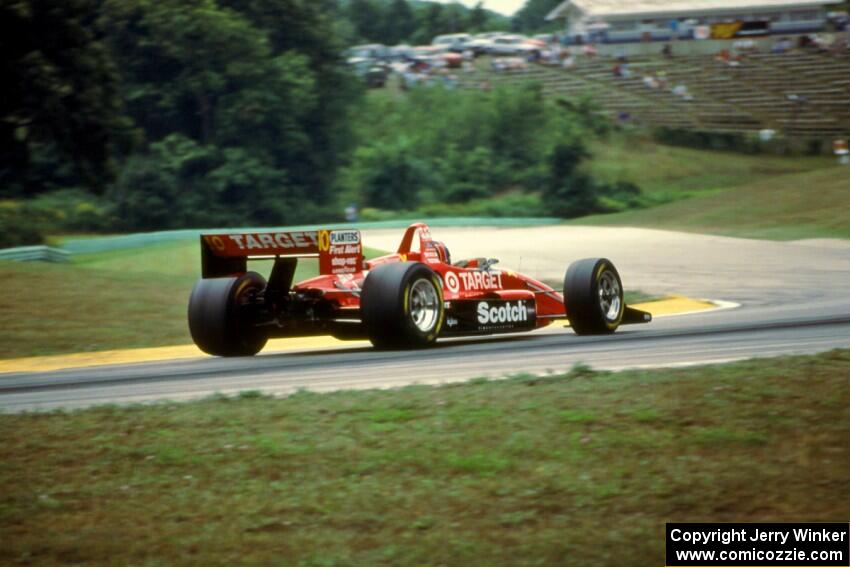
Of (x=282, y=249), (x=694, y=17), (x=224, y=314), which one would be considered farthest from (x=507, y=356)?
(x=694, y=17)

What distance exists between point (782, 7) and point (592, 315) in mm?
74505

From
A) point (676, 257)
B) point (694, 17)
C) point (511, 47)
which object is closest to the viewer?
point (676, 257)

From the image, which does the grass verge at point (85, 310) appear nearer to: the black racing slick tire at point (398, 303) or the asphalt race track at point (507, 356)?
the asphalt race track at point (507, 356)

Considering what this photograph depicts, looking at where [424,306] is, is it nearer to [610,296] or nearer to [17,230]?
[610,296]

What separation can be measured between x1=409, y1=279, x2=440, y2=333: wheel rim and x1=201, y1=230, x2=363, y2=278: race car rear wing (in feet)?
2.91

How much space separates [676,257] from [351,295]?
55.9ft

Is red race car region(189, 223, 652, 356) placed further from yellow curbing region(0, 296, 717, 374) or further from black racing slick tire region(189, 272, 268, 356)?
yellow curbing region(0, 296, 717, 374)

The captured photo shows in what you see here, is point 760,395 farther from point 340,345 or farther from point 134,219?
point 134,219

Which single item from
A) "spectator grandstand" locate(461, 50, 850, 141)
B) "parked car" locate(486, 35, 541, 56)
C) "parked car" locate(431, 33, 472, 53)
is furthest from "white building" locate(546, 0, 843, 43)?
"spectator grandstand" locate(461, 50, 850, 141)

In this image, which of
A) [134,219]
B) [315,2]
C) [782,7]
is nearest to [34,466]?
[134,219]

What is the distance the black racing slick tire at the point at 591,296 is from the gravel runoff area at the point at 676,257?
17.8 ft

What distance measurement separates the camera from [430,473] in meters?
7.45

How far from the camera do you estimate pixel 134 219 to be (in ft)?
166

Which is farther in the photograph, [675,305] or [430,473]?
[675,305]
